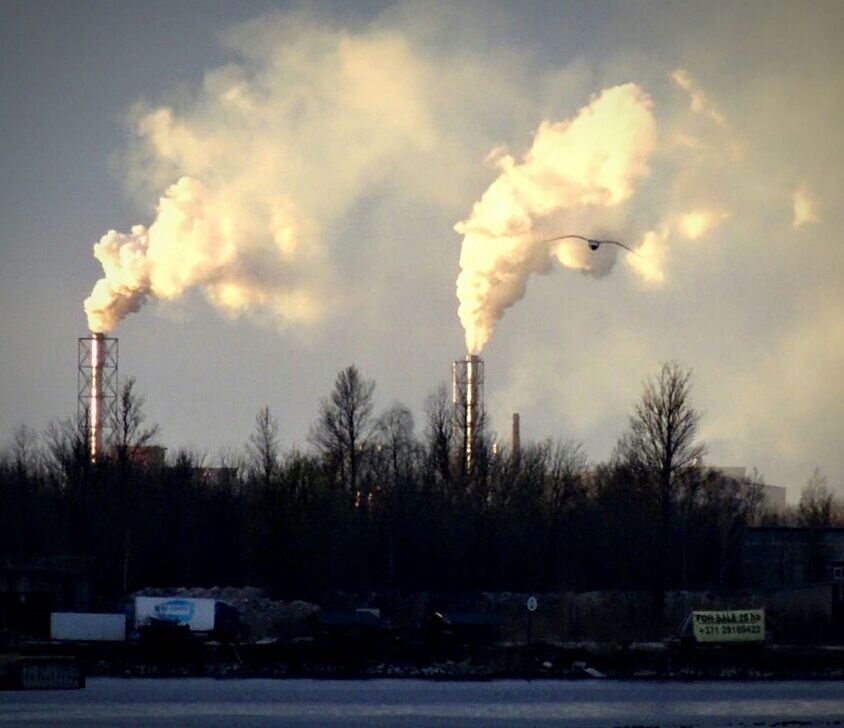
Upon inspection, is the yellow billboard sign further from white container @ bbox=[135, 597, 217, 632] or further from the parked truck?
white container @ bbox=[135, 597, 217, 632]

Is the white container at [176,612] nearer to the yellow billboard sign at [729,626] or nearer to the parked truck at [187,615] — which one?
the parked truck at [187,615]

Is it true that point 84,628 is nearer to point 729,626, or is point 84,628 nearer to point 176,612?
point 176,612

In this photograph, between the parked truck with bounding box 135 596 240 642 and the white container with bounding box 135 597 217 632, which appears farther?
the white container with bounding box 135 597 217 632

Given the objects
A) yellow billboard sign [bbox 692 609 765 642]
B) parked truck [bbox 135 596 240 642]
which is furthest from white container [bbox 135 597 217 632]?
yellow billboard sign [bbox 692 609 765 642]

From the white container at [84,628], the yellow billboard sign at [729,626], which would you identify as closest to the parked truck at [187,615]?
the white container at [84,628]

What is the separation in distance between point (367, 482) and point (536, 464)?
9.46 m

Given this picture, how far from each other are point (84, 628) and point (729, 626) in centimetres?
2207

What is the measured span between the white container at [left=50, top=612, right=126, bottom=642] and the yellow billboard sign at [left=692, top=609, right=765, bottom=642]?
1976 centimetres

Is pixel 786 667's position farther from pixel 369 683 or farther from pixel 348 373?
pixel 348 373

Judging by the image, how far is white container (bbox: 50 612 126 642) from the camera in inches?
2443

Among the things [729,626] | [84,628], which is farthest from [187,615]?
[729,626]

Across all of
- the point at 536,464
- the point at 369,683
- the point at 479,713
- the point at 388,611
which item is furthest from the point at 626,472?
the point at 479,713

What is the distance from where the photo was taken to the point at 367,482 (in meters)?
91.6

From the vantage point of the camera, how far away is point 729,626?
62.3 meters
